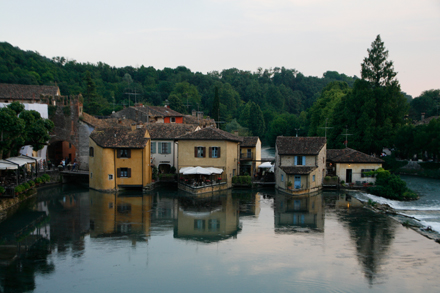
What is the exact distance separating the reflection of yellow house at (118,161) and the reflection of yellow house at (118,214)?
167 cm

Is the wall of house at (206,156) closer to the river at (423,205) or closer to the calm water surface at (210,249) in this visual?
the calm water surface at (210,249)

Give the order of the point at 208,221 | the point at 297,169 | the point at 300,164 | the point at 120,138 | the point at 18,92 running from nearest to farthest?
the point at 208,221 < the point at 297,169 < the point at 120,138 < the point at 300,164 < the point at 18,92

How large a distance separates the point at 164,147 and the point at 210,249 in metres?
25.5

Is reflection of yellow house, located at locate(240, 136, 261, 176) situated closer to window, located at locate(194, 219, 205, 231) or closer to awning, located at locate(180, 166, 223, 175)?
awning, located at locate(180, 166, 223, 175)

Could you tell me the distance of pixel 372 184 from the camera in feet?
149

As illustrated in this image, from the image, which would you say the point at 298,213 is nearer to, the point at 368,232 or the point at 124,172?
the point at 368,232

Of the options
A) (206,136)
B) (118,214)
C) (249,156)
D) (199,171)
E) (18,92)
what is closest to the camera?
(118,214)

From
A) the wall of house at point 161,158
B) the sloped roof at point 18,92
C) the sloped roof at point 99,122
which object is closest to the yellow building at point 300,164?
the wall of house at point 161,158

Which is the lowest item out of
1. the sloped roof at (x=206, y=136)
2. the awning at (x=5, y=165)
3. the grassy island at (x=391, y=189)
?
the grassy island at (x=391, y=189)

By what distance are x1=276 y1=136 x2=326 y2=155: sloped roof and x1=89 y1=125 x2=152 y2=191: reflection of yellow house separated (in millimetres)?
13782

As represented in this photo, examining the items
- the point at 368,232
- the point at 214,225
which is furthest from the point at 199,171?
the point at 368,232

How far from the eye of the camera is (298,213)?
34438mm

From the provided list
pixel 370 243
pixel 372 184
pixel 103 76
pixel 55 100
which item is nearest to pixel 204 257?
pixel 370 243

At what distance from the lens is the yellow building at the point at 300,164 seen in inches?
1679
